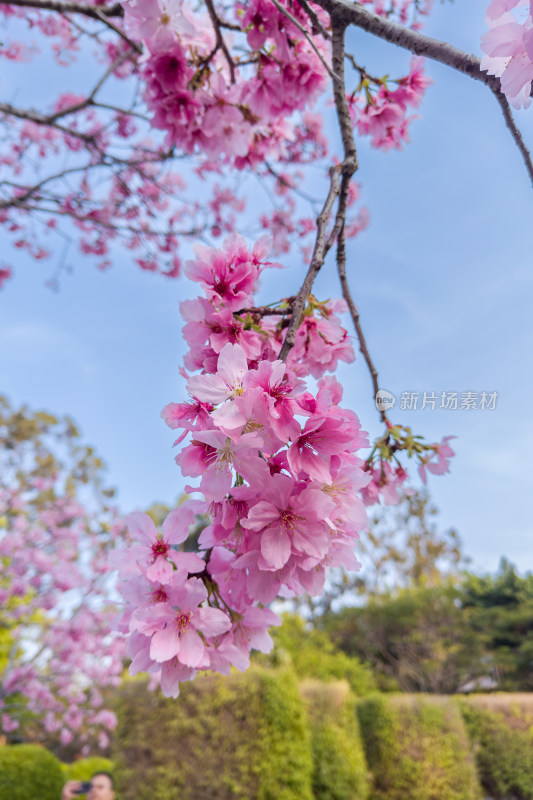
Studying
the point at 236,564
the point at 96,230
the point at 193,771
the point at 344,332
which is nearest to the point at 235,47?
the point at 344,332

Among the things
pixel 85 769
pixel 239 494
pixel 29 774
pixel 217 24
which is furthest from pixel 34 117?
pixel 85 769

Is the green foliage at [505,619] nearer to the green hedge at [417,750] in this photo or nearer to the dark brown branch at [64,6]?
the green hedge at [417,750]

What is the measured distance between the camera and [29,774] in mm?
5629

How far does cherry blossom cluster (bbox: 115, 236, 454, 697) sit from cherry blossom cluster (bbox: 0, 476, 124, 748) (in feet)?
22.5

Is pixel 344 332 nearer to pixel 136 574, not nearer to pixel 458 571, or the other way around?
pixel 136 574

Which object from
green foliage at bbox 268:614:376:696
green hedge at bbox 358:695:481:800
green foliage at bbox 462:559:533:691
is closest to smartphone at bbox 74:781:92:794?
green hedge at bbox 358:695:481:800

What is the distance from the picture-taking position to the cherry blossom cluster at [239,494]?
0.75m

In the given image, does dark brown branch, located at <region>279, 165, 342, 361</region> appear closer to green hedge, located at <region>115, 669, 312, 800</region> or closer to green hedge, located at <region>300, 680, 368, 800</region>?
green hedge, located at <region>115, 669, 312, 800</region>

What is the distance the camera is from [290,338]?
794 millimetres

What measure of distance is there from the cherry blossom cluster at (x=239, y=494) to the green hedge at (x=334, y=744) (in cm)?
552

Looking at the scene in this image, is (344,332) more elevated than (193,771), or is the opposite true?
(344,332)

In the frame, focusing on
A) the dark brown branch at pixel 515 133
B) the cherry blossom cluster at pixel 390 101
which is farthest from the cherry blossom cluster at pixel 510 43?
the cherry blossom cluster at pixel 390 101

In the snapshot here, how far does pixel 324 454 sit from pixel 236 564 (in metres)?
0.24

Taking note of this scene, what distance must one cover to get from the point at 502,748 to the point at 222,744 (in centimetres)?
458
